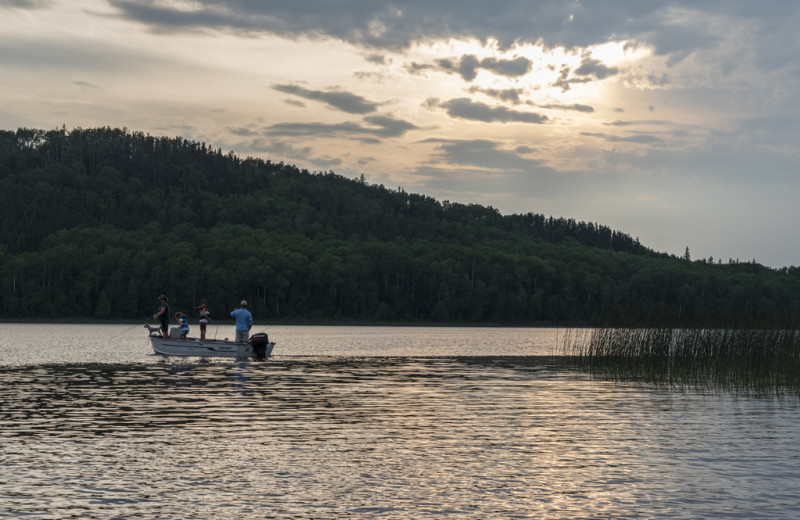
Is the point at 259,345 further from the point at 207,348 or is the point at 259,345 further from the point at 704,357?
the point at 704,357

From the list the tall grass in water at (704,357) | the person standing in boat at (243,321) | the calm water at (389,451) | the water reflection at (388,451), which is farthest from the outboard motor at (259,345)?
the tall grass in water at (704,357)

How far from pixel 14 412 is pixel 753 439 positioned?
18175 millimetres

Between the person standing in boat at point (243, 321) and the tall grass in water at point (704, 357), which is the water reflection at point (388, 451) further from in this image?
the person standing in boat at point (243, 321)

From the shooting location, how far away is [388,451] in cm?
1772

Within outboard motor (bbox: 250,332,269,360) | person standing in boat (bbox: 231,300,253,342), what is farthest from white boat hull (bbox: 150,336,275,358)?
outboard motor (bbox: 250,332,269,360)

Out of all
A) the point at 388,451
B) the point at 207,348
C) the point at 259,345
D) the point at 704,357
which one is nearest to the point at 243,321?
the point at 259,345

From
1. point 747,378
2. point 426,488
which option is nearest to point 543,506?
point 426,488

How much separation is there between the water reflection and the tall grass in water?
5.17m

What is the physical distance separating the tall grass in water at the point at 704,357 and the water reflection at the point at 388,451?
17.0 ft

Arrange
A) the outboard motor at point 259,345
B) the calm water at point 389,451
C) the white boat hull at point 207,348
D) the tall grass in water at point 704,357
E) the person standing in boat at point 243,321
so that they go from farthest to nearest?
the white boat hull at point 207,348 < the person standing in boat at point 243,321 < the outboard motor at point 259,345 < the tall grass in water at point 704,357 < the calm water at point 389,451

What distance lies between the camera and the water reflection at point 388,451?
13.2 meters

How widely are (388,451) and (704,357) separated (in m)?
23.4

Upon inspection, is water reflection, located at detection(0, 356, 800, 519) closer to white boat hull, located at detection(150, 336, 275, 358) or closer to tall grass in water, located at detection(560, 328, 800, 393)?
tall grass in water, located at detection(560, 328, 800, 393)

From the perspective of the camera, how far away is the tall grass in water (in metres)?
34.7
